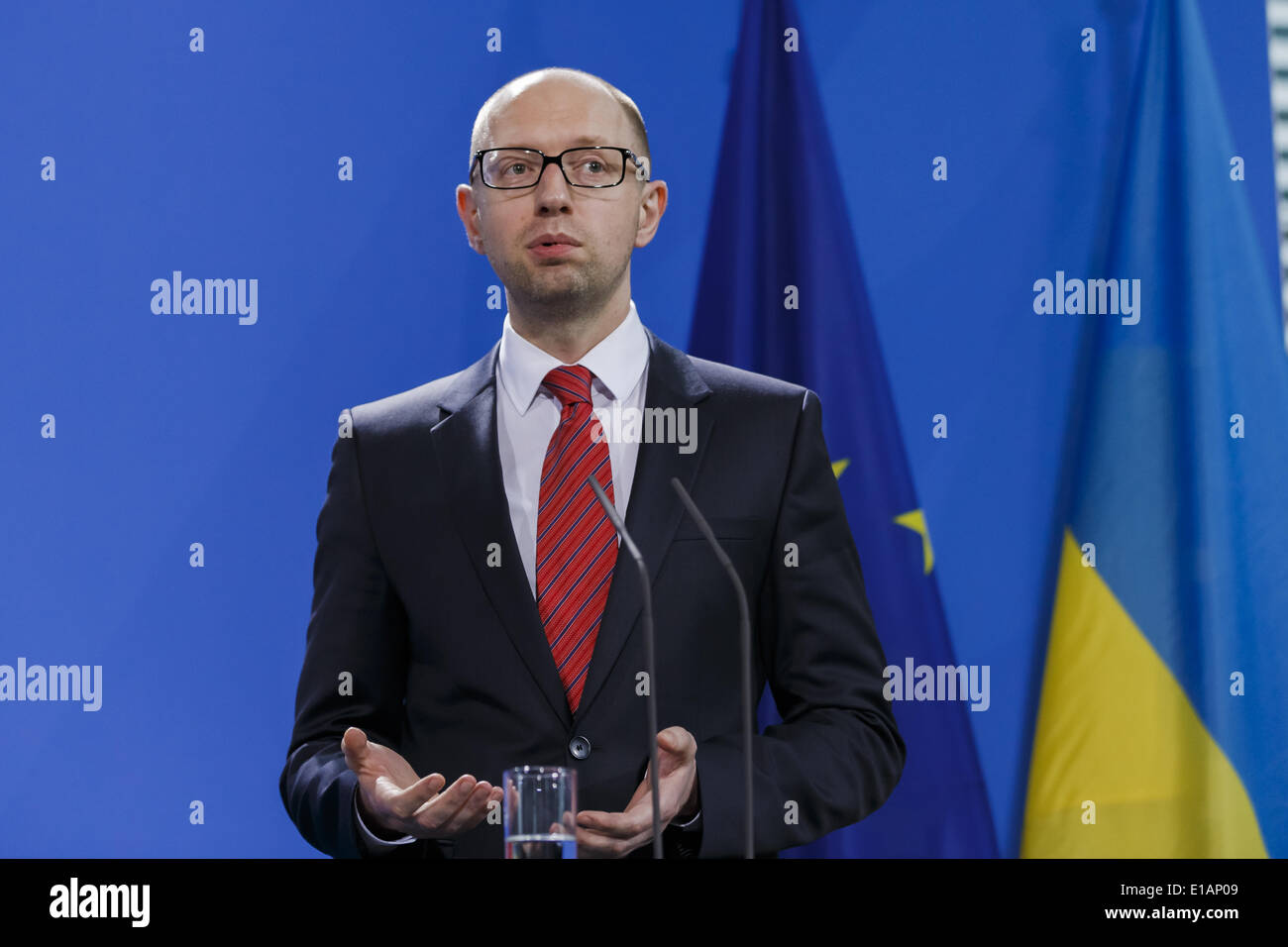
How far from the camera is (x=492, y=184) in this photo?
296 cm

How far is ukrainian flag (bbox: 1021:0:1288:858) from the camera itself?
361 centimetres

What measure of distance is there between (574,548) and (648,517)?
0.54 feet

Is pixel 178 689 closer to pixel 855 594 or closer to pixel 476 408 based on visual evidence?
pixel 476 408

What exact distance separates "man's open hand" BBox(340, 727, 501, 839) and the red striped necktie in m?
0.53

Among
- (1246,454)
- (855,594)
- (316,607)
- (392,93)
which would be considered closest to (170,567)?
(316,607)

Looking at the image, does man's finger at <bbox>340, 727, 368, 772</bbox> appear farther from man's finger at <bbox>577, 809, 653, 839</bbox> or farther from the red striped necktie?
the red striped necktie

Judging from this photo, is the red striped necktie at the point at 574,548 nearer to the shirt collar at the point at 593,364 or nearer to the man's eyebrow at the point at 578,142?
the shirt collar at the point at 593,364

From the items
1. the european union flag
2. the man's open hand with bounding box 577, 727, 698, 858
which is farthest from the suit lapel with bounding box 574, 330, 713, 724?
the european union flag

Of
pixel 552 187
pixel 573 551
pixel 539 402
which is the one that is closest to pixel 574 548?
pixel 573 551

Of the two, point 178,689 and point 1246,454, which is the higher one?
point 1246,454

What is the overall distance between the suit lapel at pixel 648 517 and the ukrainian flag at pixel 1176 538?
136 centimetres
